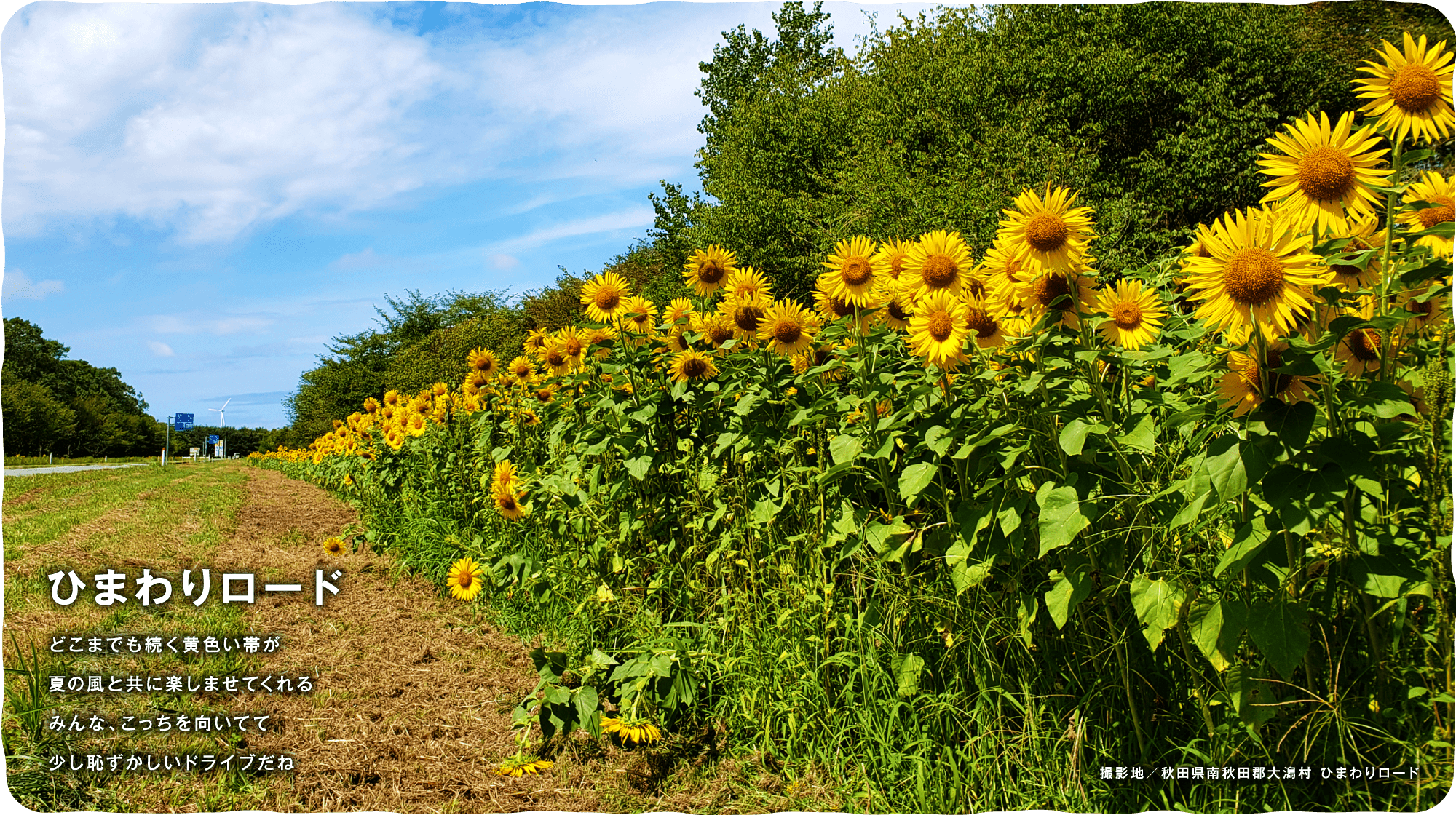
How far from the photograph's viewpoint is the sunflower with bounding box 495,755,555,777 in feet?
7.23

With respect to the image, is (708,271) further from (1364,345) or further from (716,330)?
(1364,345)

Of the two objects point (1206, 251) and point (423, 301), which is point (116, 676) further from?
point (423, 301)

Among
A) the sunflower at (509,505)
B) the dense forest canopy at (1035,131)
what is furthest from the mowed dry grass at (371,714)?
the dense forest canopy at (1035,131)

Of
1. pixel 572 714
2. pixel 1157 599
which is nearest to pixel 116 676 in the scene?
pixel 572 714

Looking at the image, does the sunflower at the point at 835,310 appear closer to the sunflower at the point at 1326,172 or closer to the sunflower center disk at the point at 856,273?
the sunflower center disk at the point at 856,273

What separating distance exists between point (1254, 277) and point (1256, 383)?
22 centimetres

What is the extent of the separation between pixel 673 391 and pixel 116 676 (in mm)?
1839

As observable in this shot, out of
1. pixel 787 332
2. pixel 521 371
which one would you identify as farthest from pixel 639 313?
pixel 521 371

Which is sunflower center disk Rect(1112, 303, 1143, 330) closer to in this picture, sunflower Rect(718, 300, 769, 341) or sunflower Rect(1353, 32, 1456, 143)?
sunflower Rect(1353, 32, 1456, 143)

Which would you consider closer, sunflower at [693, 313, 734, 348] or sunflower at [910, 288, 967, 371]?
sunflower at [910, 288, 967, 371]

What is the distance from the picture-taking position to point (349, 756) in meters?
2.48

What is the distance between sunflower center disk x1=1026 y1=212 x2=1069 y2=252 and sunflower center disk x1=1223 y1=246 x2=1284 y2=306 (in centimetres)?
40

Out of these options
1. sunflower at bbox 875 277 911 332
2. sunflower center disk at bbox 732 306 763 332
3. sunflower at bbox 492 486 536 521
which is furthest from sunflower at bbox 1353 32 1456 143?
sunflower at bbox 492 486 536 521

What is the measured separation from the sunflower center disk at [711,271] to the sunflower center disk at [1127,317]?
1454 millimetres
